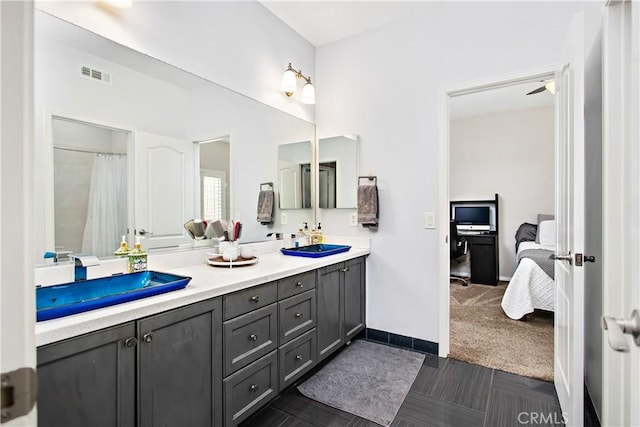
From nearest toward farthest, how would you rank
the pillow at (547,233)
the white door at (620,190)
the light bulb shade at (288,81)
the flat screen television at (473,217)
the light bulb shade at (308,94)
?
the white door at (620,190) < the light bulb shade at (288,81) < the light bulb shade at (308,94) < the pillow at (547,233) < the flat screen television at (473,217)

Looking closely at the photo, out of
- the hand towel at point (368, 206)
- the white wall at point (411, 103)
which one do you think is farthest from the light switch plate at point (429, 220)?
the hand towel at point (368, 206)

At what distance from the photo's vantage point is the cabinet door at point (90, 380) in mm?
975

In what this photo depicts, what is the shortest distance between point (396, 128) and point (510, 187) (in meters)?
3.36

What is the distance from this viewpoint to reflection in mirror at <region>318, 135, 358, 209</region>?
2.98m

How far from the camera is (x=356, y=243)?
2959 millimetres

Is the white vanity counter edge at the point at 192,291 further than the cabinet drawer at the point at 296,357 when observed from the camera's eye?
No

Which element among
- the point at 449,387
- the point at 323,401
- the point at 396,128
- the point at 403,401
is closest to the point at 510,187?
the point at 396,128

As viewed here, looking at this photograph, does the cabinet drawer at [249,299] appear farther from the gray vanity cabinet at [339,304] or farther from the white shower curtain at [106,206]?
the white shower curtain at [106,206]

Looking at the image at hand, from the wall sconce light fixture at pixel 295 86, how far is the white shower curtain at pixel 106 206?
154cm

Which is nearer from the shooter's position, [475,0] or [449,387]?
[449,387]

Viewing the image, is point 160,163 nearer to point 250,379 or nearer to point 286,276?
point 286,276

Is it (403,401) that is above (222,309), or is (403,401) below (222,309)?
below

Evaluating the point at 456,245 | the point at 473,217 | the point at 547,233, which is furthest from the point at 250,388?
the point at 473,217

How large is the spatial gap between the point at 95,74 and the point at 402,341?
9.27 ft
